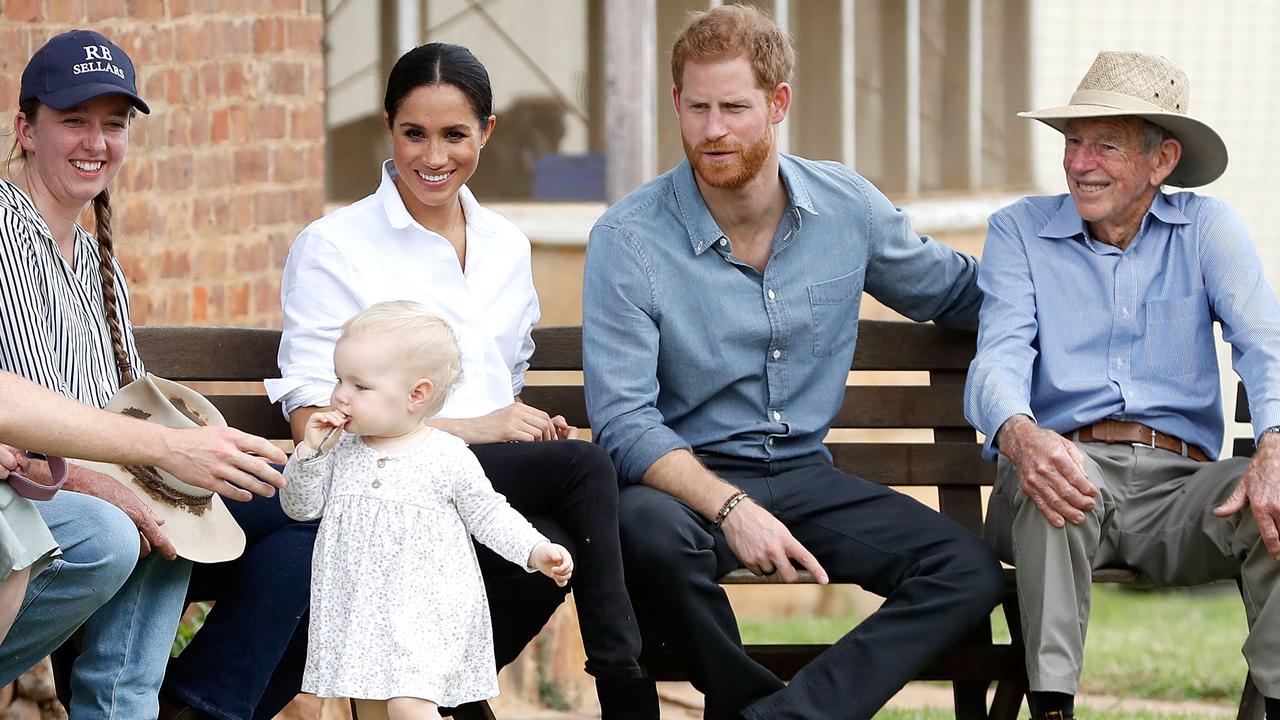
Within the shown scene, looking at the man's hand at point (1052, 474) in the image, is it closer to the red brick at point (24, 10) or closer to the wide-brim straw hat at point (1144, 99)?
the wide-brim straw hat at point (1144, 99)

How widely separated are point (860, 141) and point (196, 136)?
2703 mm

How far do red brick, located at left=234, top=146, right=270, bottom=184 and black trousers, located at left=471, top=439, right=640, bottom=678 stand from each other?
2471 millimetres

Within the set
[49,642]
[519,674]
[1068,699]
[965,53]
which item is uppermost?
[965,53]

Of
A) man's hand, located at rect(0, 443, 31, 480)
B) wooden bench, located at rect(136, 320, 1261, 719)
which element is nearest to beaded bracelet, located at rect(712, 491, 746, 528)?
A: wooden bench, located at rect(136, 320, 1261, 719)

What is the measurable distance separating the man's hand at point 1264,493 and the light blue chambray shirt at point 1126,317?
0.31 metres

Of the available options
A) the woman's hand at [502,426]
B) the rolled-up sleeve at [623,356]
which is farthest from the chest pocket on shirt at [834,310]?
the woman's hand at [502,426]

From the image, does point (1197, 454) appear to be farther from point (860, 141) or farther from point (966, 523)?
point (860, 141)

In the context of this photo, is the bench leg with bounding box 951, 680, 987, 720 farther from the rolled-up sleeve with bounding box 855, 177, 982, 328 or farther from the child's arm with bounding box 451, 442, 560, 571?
the child's arm with bounding box 451, 442, 560, 571

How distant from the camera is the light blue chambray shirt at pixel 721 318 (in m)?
3.97

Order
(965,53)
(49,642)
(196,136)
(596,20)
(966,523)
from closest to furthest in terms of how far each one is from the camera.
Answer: (49,642)
(966,523)
(196,136)
(596,20)
(965,53)

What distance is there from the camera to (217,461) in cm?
326

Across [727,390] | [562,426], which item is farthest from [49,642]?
[727,390]

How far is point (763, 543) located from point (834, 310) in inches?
27.4

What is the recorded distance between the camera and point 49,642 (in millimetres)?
3316
